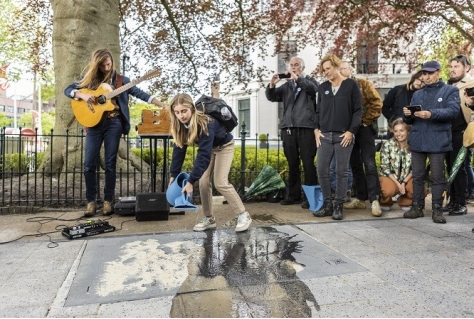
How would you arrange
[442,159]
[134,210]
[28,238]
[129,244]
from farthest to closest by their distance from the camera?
[134,210] → [442,159] → [28,238] → [129,244]

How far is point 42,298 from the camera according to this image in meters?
2.62

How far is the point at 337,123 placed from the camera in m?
5.02

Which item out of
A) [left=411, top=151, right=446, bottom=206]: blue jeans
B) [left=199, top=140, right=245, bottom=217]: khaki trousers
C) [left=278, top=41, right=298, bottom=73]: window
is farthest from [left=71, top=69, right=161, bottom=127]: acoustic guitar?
[left=278, top=41, right=298, bottom=73]: window

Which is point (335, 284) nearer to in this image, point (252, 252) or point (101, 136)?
point (252, 252)

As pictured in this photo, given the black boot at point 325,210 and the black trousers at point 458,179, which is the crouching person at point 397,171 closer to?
the black trousers at point 458,179

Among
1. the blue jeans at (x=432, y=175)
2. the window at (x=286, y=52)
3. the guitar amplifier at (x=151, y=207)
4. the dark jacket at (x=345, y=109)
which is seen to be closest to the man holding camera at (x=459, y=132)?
the blue jeans at (x=432, y=175)

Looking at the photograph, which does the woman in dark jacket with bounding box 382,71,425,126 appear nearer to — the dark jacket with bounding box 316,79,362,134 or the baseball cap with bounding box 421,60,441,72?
the baseball cap with bounding box 421,60,441,72

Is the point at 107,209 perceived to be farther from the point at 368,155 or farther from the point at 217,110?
the point at 368,155

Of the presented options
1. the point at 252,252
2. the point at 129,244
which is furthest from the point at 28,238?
the point at 252,252

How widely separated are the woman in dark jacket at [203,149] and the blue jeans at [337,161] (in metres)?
1.42

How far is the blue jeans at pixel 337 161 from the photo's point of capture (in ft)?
16.5

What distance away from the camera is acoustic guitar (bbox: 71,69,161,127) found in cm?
499

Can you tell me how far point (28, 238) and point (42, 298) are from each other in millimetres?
1910

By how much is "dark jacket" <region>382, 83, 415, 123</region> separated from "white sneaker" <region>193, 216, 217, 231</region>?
3420mm
